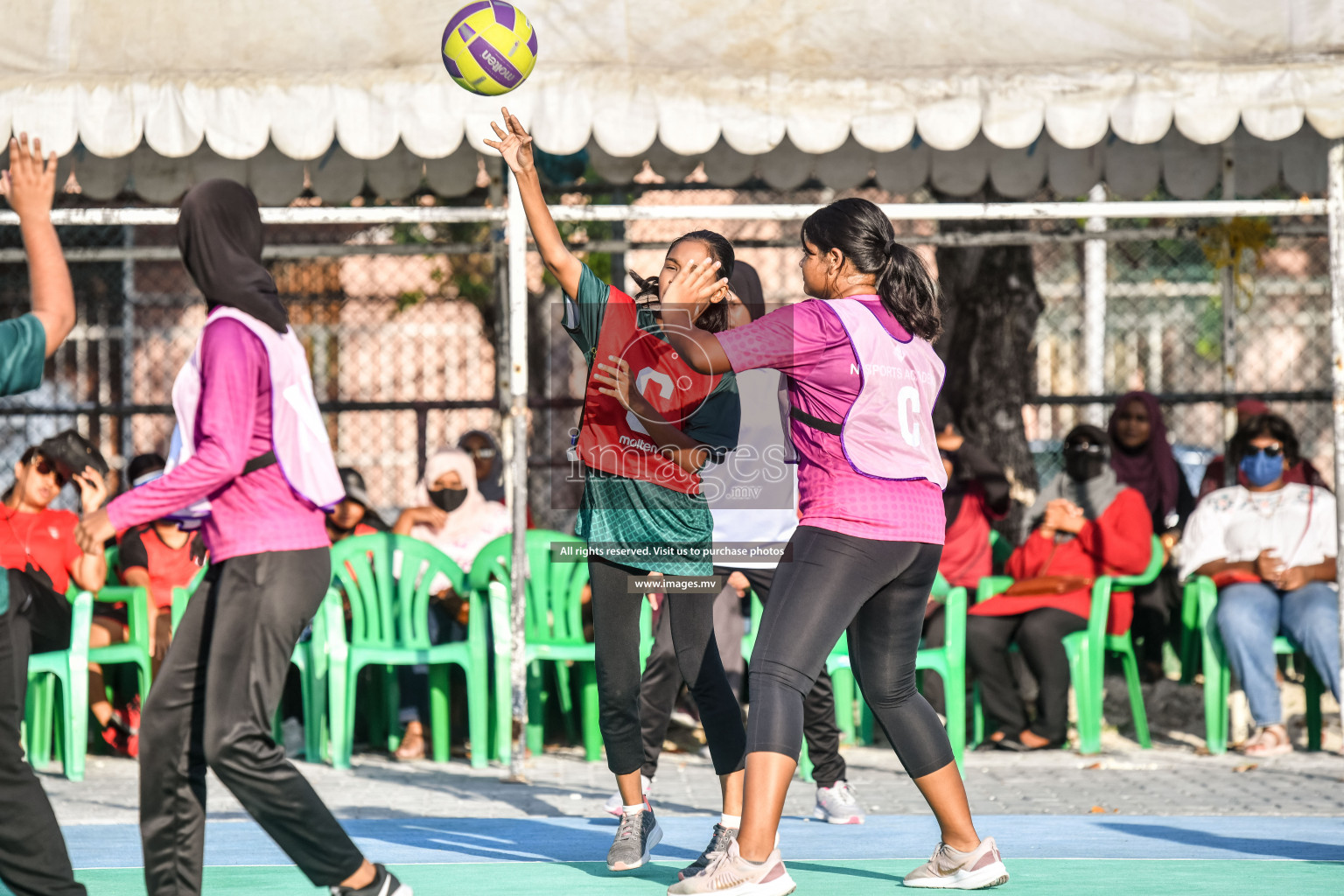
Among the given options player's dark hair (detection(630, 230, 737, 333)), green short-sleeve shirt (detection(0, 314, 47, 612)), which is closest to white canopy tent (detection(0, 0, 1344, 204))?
player's dark hair (detection(630, 230, 737, 333))

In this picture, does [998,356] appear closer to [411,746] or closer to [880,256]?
[411,746]

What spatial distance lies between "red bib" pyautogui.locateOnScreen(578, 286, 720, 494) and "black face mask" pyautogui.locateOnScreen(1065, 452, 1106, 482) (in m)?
3.85

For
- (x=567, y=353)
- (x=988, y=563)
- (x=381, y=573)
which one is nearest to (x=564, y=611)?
(x=381, y=573)

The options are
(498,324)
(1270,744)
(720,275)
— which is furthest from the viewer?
(498,324)

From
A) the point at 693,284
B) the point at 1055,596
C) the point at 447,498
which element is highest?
the point at 693,284

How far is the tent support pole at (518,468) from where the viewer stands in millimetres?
6660

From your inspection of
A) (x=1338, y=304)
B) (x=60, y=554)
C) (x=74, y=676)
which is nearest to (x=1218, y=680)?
(x=1338, y=304)

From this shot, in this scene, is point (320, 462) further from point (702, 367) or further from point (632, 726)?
point (632, 726)

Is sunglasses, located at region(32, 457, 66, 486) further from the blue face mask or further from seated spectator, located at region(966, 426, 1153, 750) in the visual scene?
the blue face mask

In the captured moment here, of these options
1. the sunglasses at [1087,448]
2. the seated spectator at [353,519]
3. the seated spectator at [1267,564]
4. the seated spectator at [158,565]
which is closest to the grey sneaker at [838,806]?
the seated spectator at [1267,564]

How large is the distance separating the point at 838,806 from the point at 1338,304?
311 cm

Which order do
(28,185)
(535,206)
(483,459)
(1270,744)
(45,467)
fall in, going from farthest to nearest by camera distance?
(483,459)
(1270,744)
(45,467)
(535,206)
(28,185)

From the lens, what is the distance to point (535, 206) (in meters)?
4.23

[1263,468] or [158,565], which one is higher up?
[1263,468]
